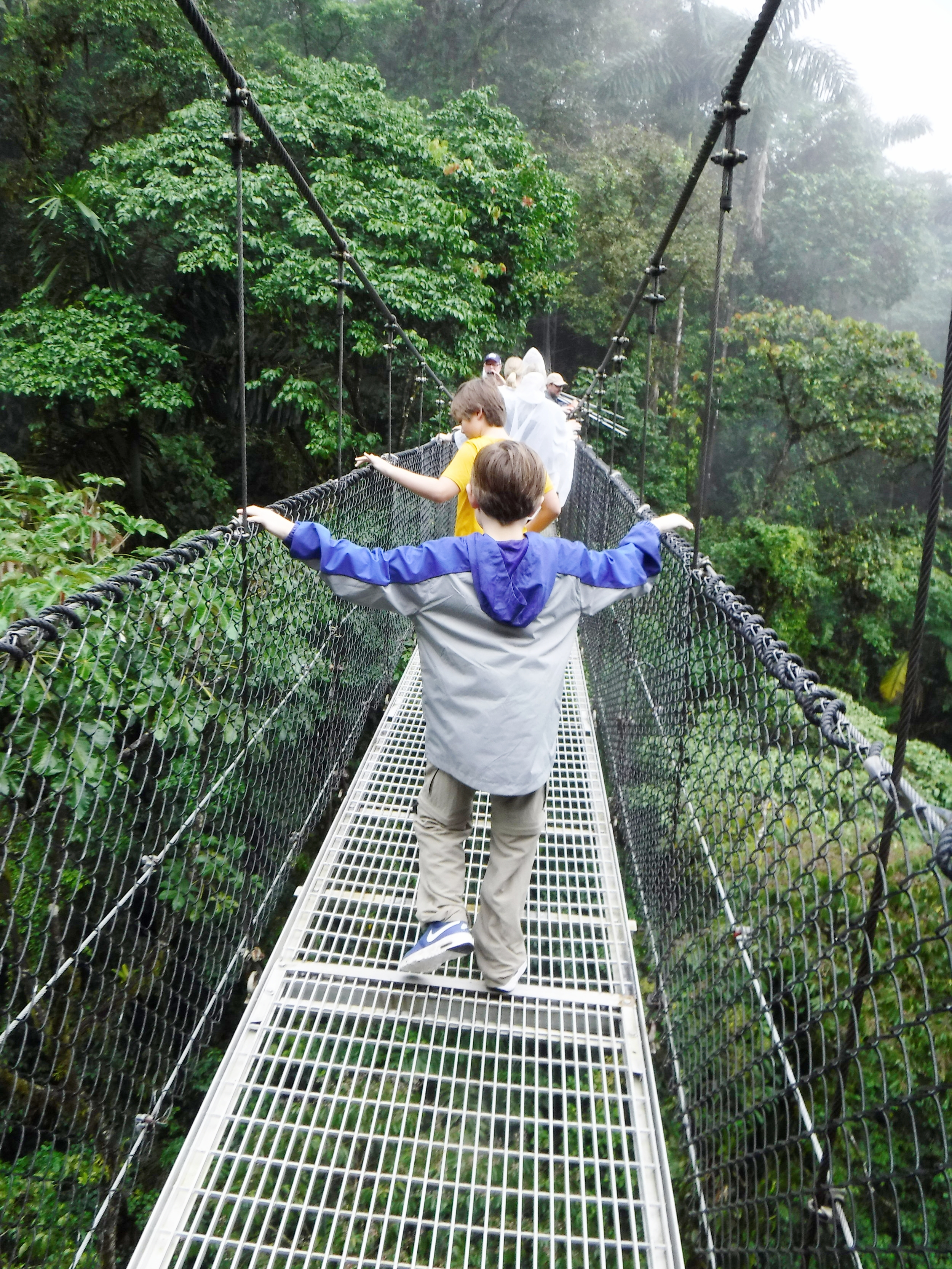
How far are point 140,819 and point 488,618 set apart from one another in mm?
826

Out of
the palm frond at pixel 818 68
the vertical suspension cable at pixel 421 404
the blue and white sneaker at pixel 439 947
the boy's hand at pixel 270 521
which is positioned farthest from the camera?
the palm frond at pixel 818 68

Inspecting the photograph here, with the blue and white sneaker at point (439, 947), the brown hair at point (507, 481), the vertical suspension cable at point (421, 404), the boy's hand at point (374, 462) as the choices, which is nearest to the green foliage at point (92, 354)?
the vertical suspension cable at point (421, 404)

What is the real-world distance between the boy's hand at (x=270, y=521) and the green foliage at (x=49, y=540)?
13.5 inches

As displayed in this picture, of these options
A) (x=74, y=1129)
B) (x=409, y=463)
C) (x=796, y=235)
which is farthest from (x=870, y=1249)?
(x=796, y=235)

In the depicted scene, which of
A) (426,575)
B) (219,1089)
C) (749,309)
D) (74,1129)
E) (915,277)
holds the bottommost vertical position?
(74,1129)

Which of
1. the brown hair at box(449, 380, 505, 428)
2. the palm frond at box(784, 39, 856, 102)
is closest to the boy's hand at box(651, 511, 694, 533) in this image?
the brown hair at box(449, 380, 505, 428)

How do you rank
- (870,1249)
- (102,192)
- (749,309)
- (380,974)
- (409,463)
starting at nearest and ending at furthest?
(870,1249) → (380,974) → (409,463) → (102,192) → (749,309)

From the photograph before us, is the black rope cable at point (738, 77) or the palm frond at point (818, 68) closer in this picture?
the black rope cable at point (738, 77)

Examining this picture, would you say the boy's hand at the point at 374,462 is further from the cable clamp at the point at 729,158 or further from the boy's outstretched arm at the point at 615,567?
the cable clamp at the point at 729,158

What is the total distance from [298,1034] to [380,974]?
169mm

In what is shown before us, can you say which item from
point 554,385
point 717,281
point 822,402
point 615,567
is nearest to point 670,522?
point 615,567

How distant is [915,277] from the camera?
52.2ft

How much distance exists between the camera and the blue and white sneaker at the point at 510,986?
1.38 meters

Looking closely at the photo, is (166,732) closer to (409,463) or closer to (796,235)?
(409,463)
